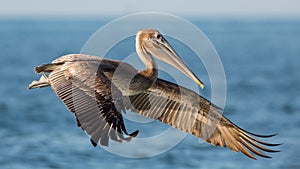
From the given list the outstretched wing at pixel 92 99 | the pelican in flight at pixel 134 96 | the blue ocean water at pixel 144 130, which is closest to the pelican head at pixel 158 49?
the pelican in flight at pixel 134 96

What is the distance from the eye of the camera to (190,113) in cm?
1233

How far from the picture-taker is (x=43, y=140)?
2164 cm

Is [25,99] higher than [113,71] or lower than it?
higher

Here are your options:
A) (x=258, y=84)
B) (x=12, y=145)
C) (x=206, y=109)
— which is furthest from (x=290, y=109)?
(x=206, y=109)

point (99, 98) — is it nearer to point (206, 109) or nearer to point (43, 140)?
point (206, 109)

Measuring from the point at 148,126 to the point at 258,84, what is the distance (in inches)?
582

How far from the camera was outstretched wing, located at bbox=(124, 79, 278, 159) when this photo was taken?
468 inches

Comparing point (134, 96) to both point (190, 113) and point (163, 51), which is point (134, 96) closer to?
point (163, 51)

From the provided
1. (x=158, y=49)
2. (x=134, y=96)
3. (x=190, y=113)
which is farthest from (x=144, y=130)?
(x=158, y=49)

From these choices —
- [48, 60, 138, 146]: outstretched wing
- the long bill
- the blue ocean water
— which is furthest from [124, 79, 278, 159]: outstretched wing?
the blue ocean water

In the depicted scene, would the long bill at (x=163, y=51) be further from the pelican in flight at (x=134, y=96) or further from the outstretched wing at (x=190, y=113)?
the outstretched wing at (x=190, y=113)

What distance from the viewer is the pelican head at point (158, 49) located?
11.5 metres

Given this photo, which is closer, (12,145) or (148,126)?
(12,145)

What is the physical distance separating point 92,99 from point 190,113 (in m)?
2.66
